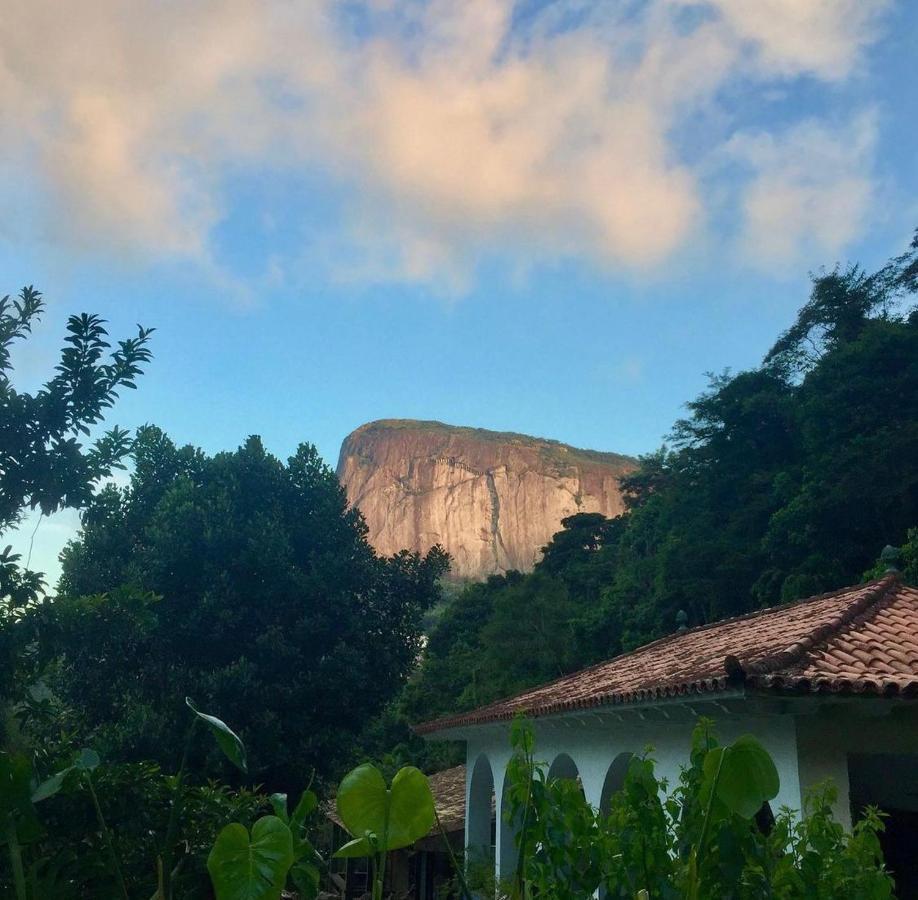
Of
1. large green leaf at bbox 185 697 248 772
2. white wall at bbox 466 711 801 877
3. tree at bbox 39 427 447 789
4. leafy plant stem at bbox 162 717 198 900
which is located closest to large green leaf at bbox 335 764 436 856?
large green leaf at bbox 185 697 248 772

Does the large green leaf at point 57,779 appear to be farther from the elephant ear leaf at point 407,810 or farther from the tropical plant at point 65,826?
the elephant ear leaf at point 407,810

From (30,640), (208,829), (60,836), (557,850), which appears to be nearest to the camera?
(557,850)

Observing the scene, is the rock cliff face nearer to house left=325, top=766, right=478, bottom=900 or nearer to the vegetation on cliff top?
the vegetation on cliff top

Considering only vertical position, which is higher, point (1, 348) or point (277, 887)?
point (1, 348)

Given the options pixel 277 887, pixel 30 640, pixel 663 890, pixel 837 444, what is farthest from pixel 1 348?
pixel 837 444

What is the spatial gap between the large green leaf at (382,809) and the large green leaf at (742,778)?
77cm

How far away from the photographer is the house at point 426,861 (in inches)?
648

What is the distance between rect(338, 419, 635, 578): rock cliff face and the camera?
103m

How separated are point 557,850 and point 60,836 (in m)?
3.46

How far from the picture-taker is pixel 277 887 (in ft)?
7.67

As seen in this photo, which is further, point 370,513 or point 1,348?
point 370,513

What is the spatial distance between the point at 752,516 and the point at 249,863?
91.3 ft

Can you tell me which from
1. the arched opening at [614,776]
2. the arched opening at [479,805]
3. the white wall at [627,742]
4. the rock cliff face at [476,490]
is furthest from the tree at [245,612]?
the rock cliff face at [476,490]

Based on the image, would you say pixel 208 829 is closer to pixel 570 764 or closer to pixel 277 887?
pixel 277 887
